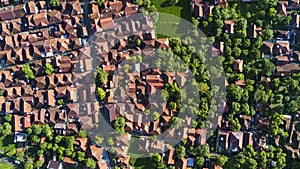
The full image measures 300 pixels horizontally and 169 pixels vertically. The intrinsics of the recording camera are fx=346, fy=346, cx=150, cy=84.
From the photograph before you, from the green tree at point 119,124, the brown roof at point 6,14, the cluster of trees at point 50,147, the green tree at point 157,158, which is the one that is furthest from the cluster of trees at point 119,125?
the brown roof at point 6,14

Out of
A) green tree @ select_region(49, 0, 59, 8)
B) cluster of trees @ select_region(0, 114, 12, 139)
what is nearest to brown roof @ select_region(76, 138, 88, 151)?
cluster of trees @ select_region(0, 114, 12, 139)

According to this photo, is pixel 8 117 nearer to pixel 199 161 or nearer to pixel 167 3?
pixel 199 161

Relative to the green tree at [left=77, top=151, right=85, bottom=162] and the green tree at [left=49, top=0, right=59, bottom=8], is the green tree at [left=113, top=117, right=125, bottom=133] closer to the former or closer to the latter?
the green tree at [left=77, top=151, right=85, bottom=162]

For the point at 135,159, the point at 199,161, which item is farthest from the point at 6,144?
the point at 199,161

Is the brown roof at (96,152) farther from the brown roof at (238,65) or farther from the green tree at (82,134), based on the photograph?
the brown roof at (238,65)

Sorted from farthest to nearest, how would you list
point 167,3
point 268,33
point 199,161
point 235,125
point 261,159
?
1. point 167,3
2. point 268,33
3. point 235,125
4. point 199,161
5. point 261,159

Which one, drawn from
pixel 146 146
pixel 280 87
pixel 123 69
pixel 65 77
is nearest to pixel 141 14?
pixel 123 69

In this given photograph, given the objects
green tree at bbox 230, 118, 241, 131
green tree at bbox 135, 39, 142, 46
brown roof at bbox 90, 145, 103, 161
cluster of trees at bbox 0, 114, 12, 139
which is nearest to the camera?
green tree at bbox 230, 118, 241, 131

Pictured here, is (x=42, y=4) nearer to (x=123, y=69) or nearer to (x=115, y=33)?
(x=115, y=33)
